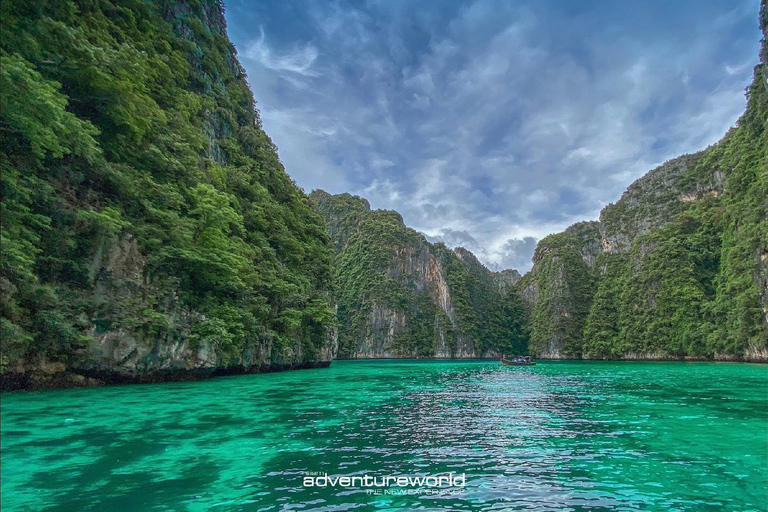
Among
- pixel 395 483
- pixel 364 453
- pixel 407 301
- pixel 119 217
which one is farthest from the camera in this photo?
pixel 407 301

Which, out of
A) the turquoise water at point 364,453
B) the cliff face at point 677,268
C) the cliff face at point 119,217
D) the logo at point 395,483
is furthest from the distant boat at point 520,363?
the logo at point 395,483

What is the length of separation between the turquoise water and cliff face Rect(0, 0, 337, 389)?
2.83 m

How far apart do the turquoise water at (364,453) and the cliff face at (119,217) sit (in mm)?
2830

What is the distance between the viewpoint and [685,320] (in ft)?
250

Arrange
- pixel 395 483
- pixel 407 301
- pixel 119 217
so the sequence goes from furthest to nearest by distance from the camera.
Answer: pixel 407 301, pixel 119 217, pixel 395 483

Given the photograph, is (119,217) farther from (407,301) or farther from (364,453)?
(407,301)

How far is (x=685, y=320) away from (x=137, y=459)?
9242 cm

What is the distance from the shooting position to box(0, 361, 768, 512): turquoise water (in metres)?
6.15

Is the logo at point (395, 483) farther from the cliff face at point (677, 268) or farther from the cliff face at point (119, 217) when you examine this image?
the cliff face at point (677, 268)

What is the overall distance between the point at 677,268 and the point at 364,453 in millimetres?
96982

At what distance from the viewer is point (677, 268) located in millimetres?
83938

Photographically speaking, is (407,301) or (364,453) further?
(407,301)

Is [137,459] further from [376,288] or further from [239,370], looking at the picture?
[376,288]

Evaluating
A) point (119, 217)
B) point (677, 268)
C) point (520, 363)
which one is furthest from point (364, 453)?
point (677, 268)
